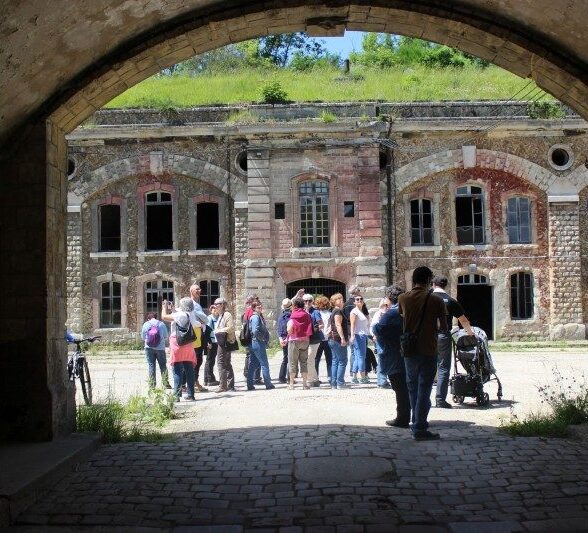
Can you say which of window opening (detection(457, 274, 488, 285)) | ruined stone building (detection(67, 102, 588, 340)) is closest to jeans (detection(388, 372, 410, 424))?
ruined stone building (detection(67, 102, 588, 340))

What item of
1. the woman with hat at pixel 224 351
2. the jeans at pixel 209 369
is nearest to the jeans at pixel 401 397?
the woman with hat at pixel 224 351

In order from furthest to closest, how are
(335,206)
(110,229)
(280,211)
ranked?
(110,229) < (280,211) < (335,206)

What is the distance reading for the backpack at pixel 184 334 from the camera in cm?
1121

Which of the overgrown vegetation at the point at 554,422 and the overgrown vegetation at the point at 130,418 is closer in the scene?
the overgrown vegetation at the point at 554,422

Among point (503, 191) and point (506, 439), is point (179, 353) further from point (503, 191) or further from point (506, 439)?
point (503, 191)

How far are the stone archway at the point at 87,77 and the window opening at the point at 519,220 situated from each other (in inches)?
703

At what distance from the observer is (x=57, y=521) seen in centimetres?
513

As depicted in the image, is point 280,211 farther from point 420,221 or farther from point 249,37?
point 249,37

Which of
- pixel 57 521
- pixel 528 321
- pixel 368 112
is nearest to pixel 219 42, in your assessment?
pixel 57 521

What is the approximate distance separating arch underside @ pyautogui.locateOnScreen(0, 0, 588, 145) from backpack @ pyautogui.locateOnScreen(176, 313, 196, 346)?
163 inches

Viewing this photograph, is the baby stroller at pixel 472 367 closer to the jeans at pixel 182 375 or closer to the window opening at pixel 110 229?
the jeans at pixel 182 375

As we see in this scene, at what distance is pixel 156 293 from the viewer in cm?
2523

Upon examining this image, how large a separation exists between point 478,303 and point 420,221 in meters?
3.60

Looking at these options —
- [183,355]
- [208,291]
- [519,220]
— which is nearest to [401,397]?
[183,355]
